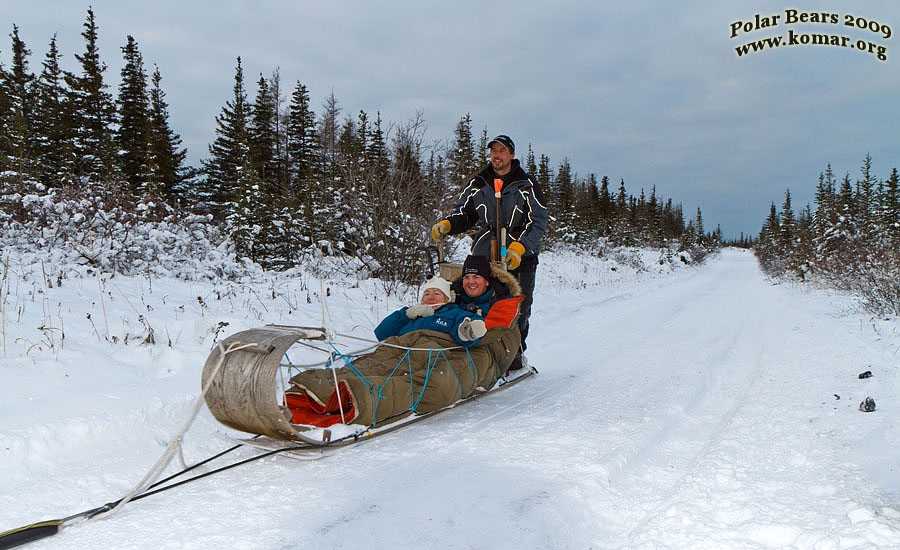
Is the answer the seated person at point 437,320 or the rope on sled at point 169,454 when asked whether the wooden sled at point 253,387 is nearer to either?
the rope on sled at point 169,454

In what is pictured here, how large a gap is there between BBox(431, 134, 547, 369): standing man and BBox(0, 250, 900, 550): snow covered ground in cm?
116

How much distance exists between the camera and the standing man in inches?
196

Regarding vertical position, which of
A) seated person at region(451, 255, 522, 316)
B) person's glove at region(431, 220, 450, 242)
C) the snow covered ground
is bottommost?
the snow covered ground

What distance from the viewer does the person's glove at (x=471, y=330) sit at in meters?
3.94

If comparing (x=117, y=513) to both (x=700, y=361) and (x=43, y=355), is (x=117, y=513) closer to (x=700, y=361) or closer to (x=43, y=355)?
(x=43, y=355)

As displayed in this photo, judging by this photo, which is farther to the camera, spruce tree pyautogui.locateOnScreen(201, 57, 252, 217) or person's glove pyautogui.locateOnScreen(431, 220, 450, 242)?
spruce tree pyautogui.locateOnScreen(201, 57, 252, 217)

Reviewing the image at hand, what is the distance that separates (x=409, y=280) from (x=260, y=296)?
2972 millimetres

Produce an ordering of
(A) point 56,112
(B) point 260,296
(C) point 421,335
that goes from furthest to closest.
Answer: (A) point 56,112, (B) point 260,296, (C) point 421,335

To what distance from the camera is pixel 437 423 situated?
3.67 meters

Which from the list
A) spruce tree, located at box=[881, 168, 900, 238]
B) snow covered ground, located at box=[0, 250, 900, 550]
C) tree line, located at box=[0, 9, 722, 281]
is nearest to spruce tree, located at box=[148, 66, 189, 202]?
tree line, located at box=[0, 9, 722, 281]

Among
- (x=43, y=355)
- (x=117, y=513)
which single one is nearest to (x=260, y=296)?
(x=43, y=355)

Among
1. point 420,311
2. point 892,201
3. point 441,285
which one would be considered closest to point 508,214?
point 441,285

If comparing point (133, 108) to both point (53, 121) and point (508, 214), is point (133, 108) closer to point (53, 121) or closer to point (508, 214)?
point (53, 121)

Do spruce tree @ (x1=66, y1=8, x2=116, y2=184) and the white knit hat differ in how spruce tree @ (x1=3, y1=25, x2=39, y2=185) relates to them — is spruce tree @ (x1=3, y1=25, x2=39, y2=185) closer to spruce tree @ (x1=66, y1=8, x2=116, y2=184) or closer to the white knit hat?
spruce tree @ (x1=66, y1=8, x2=116, y2=184)
